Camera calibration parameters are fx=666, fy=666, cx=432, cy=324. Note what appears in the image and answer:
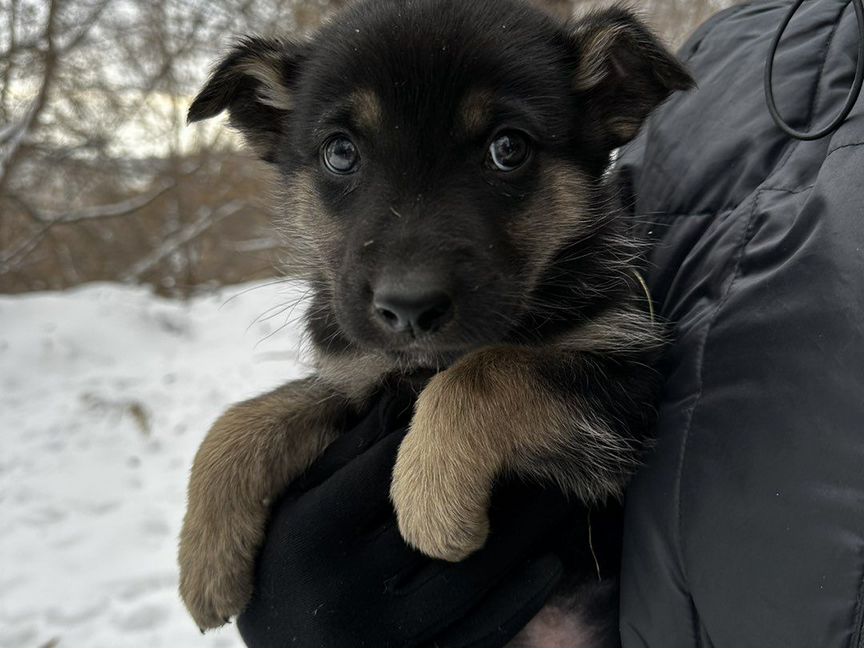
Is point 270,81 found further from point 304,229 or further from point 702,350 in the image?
point 702,350

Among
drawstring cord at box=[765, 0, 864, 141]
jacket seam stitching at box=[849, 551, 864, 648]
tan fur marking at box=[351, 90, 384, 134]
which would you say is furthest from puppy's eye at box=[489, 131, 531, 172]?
jacket seam stitching at box=[849, 551, 864, 648]

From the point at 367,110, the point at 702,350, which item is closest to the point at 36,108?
the point at 367,110

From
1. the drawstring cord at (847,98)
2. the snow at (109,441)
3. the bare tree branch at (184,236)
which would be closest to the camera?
the drawstring cord at (847,98)

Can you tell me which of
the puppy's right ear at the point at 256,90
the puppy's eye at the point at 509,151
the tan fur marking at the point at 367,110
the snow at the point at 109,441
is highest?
the puppy's right ear at the point at 256,90

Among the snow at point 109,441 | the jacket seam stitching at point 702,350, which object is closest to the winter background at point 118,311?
the snow at point 109,441

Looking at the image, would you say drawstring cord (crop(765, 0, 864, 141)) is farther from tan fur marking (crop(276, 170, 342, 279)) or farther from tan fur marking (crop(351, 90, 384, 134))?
tan fur marking (crop(276, 170, 342, 279))

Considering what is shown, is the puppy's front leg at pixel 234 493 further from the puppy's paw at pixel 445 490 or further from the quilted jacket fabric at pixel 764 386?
the quilted jacket fabric at pixel 764 386
